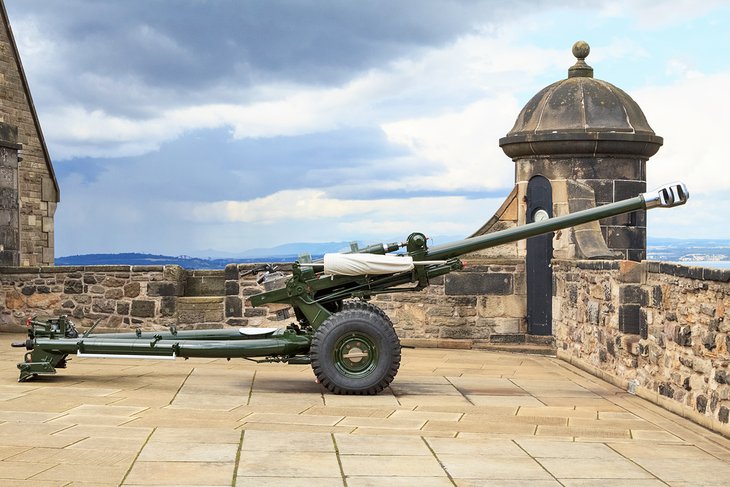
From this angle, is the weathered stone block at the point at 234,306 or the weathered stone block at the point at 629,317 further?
the weathered stone block at the point at 234,306

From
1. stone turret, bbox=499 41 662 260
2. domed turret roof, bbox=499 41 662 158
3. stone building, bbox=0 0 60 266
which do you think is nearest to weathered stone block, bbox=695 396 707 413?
stone turret, bbox=499 41 662 260

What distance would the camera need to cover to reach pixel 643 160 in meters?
14.1

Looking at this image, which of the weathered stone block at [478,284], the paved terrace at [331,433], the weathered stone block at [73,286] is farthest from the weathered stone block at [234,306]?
the paved terrace at [331,433]

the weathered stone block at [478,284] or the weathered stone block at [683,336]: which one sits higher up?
the weathered stone block at [478,284]

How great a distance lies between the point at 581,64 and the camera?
1466cm

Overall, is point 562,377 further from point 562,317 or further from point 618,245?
point 618,245

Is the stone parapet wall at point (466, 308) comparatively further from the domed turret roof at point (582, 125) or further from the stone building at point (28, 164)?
the stone building at point (28, 164)

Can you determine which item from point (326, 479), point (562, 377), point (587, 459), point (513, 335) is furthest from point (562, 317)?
point (326, 479)

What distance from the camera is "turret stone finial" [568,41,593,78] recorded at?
1461 centimetres

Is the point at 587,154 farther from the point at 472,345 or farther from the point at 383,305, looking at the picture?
the point at 383,305

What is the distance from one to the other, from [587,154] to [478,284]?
7.39ft

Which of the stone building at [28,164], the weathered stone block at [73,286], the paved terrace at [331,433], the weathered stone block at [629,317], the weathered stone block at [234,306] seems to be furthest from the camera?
the stone building at [28,164]

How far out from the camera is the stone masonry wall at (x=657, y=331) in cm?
749

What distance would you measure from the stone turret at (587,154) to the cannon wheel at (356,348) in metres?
5.13
